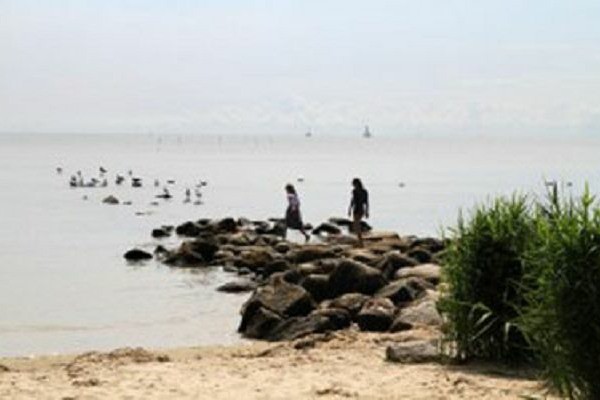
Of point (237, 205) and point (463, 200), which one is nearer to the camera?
point (237, 205)

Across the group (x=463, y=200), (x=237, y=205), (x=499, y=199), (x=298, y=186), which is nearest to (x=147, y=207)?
(x=237, y=205)

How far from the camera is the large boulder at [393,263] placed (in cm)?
2238

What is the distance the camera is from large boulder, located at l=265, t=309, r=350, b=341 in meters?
16.0

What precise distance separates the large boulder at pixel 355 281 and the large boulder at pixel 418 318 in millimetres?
3397

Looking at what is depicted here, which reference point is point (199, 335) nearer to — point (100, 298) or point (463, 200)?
point (100, 298)

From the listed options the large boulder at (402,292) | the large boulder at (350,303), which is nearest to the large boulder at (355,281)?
the large boulder at (402,292)

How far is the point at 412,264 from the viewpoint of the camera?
2300 cm

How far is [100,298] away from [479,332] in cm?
1436

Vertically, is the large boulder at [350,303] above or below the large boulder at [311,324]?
above

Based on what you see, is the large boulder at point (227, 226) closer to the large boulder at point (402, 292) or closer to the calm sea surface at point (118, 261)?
the calm sea surface at point (118, 261)

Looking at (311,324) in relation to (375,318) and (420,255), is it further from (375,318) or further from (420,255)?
(420,255)

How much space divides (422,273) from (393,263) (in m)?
1.84

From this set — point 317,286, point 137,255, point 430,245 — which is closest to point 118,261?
point 137,255

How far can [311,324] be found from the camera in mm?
16062
